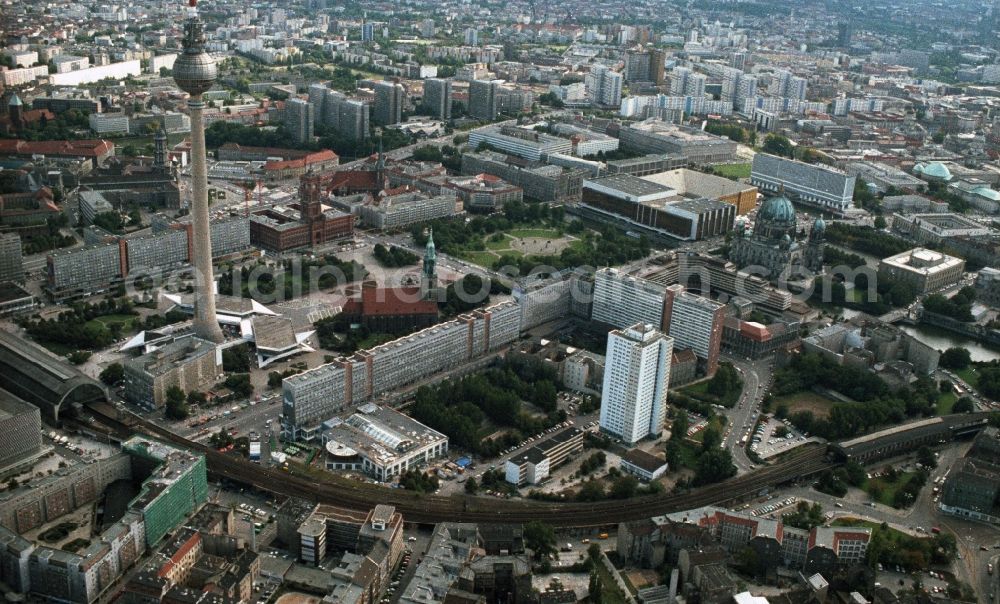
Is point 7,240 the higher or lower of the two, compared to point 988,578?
higher

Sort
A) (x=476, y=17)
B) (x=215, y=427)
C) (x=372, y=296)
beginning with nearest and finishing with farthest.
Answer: (x=215, y=427) → (x=372, y=296) → (x=476, y=17)

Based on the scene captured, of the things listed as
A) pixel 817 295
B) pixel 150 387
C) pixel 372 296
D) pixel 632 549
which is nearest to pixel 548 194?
pixel 817 295

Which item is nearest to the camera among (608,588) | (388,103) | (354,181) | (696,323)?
(608,588)

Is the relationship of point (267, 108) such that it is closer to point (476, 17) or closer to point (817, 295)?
point (817, 295)

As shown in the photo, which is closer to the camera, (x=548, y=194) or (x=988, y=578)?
(x=988, y=578)

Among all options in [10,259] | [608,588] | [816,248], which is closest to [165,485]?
[608,588]

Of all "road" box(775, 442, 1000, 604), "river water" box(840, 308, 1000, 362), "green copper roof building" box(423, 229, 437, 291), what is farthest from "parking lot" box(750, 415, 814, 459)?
"green copper roof building" box(423, 229, 437, 291)

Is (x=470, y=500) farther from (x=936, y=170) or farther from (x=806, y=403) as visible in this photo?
(x=936, y=170)

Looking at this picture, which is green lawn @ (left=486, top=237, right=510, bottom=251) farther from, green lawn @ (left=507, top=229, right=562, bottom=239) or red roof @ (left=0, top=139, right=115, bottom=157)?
red roof @ (left=0, top=139, right=115, bottom=157)
